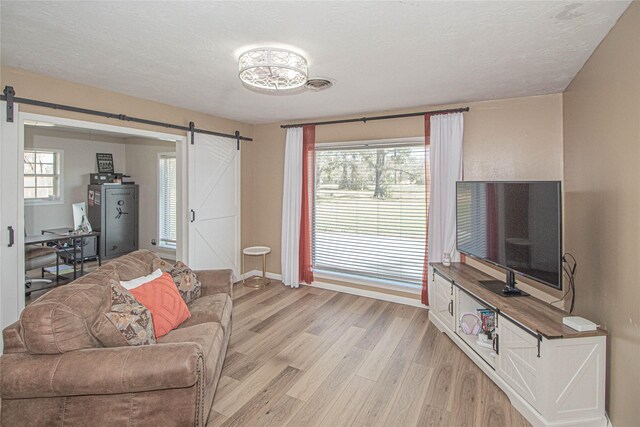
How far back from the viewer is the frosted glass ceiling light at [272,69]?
230cm

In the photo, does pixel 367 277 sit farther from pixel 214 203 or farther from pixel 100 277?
pixel 100 277

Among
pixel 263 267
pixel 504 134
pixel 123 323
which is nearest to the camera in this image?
pixel 123 323

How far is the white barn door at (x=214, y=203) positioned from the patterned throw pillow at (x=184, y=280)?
1.46 metres

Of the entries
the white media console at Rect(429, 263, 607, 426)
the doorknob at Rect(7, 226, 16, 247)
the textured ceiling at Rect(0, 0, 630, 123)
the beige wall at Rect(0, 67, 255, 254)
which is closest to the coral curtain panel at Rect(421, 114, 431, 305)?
the textured ceiling at Rect(0, 0, 630, 123)

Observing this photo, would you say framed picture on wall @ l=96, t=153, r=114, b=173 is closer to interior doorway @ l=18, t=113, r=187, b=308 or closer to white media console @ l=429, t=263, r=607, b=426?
interior doorway @ l=18, t=113, r=187, b=308

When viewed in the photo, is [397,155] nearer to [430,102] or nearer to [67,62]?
[430,102]

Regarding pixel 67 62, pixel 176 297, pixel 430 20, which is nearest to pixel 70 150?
pixel 67 62

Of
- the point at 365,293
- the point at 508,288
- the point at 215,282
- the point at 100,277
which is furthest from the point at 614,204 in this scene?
the point at 100,277

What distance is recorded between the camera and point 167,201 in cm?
687

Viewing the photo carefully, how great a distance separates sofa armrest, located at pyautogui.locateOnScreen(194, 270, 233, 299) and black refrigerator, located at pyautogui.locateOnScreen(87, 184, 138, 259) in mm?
4344

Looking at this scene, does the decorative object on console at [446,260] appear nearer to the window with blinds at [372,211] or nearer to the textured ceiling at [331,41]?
the window with blinds at [372,211]

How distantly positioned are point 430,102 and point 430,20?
1981 mm

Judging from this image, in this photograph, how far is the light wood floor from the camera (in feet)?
7.22

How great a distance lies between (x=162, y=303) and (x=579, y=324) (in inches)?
111
